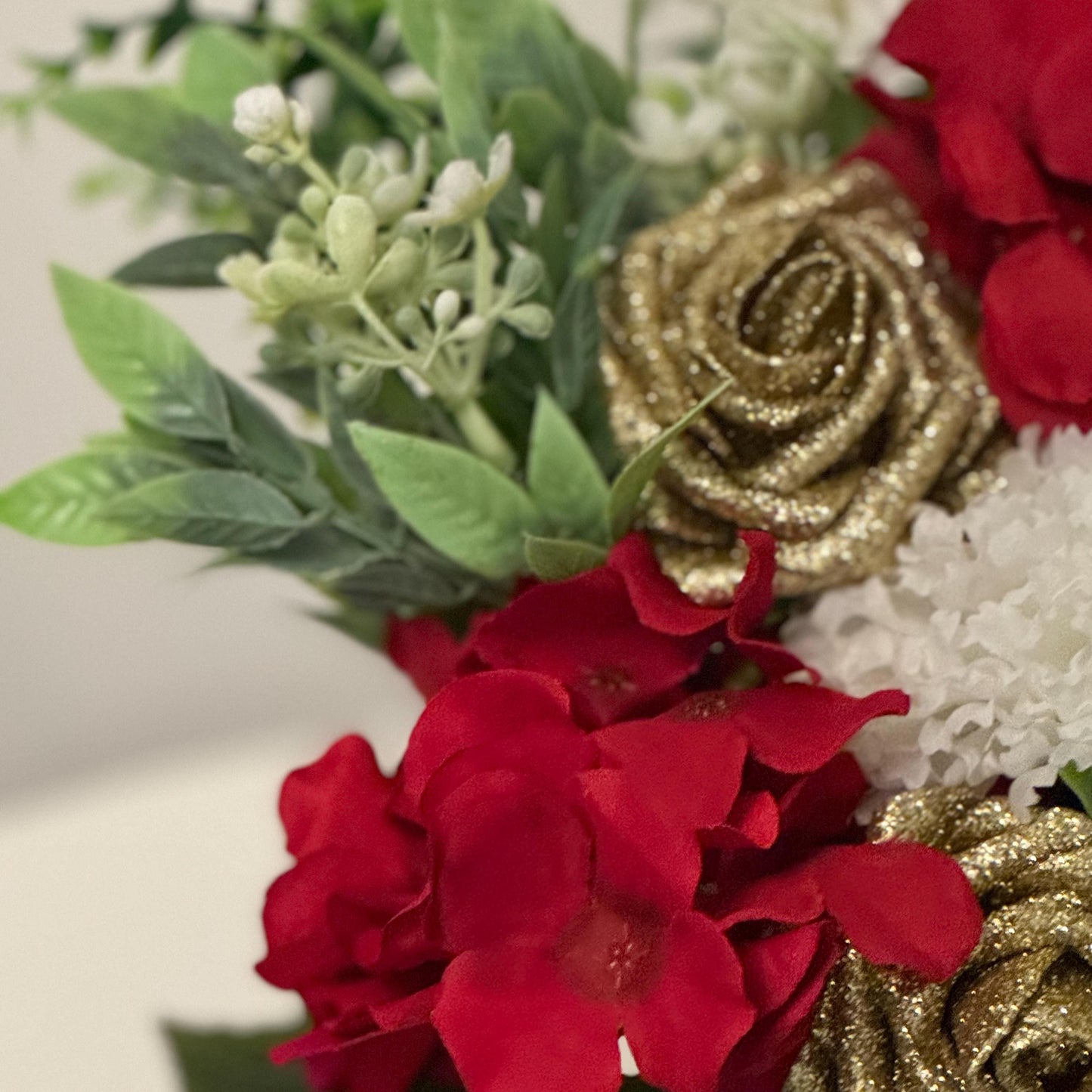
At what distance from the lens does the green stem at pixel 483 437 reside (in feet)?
1.22

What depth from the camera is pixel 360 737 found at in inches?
14.6

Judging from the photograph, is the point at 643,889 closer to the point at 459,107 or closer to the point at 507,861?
the point at 507,861

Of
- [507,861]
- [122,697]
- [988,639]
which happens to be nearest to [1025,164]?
[988,639]

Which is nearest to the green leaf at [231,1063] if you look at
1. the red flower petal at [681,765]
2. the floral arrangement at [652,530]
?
the floral arrangement at [652,530]

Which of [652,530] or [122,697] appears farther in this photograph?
[122,697]

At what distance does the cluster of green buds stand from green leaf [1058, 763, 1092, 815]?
0.18 metres

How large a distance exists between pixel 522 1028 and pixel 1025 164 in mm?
267

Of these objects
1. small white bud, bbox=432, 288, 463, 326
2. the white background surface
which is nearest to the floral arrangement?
small white bud, bbox=432, 288, 463, 326

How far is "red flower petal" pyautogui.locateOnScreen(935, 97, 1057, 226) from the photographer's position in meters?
0.35

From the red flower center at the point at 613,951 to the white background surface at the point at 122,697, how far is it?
1.06 ft

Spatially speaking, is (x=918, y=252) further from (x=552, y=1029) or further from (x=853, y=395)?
(x=552, y=1029)

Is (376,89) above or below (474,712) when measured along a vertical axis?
above

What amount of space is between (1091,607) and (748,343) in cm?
Result: 12

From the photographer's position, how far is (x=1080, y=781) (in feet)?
1.03
